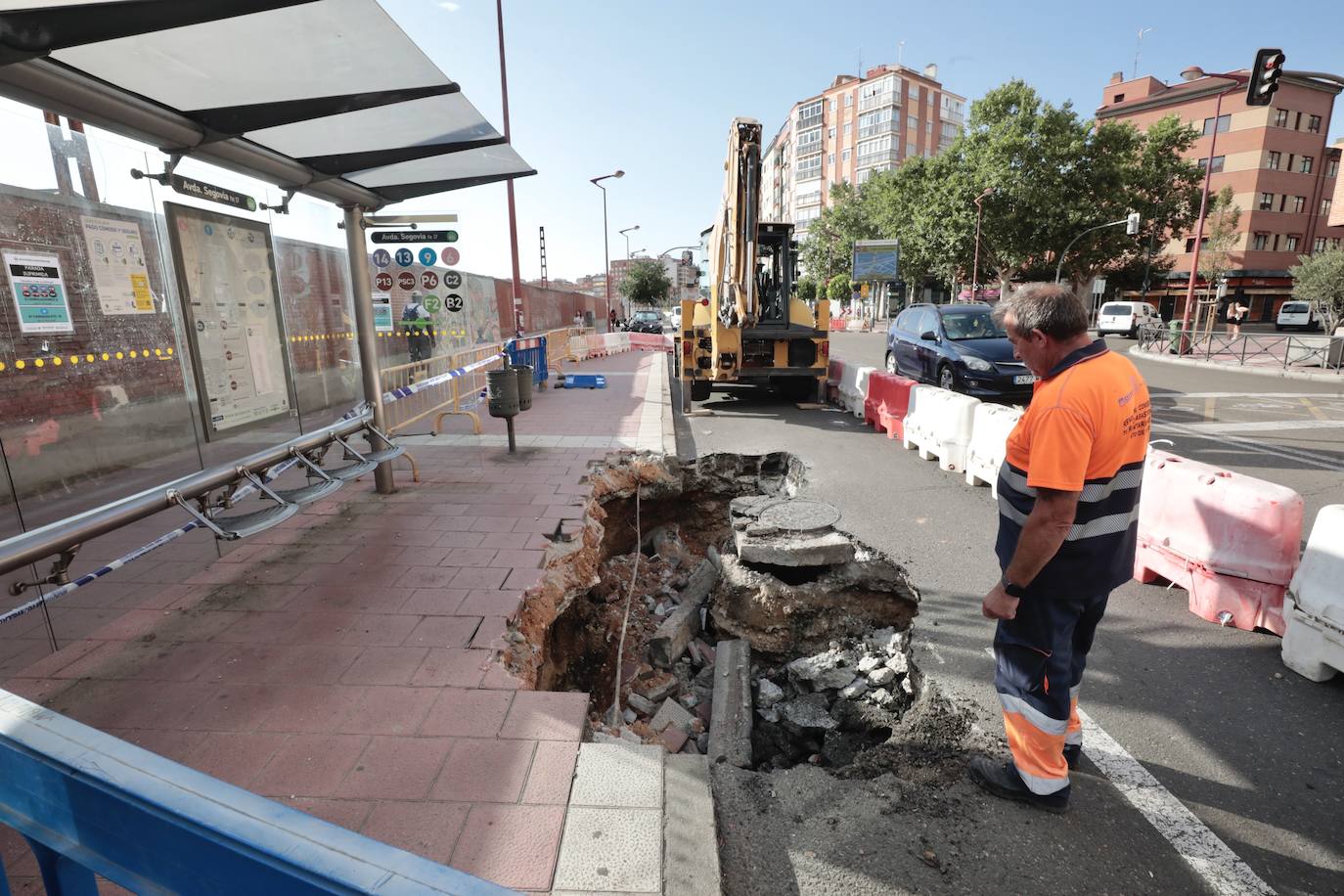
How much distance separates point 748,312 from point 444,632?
8.45 meters

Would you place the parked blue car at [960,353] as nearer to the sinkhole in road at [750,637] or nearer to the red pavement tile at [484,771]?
the sinkhole in road at [750,637]

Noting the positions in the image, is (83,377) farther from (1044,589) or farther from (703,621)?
(1044,589)

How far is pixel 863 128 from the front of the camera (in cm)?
6562

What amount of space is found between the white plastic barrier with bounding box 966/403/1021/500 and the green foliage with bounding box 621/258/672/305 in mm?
48895

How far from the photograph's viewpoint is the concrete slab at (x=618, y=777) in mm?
2354

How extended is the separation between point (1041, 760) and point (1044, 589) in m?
0.67

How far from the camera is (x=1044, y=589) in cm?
242

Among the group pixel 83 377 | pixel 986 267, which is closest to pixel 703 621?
pixel 83 377

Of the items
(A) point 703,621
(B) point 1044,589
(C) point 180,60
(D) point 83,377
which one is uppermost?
(C) point 180,60

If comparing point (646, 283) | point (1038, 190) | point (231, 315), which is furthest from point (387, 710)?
point (646, 283)

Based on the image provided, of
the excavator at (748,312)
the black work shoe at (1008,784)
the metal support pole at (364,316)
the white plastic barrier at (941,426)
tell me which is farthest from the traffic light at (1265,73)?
the metal support pole at (364,316)

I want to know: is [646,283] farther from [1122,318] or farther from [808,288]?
[1122,318]

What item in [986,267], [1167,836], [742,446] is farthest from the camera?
[986,267]

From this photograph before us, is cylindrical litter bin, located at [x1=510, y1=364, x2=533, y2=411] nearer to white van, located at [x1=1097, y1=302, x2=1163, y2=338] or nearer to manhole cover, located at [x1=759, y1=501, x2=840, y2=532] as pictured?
manhole cover, located at [x1=759, y1=501, x2=840, y2=532]
